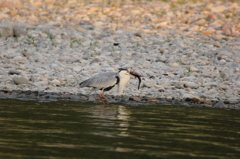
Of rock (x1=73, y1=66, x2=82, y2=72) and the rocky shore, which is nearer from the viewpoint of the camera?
the rocky shore

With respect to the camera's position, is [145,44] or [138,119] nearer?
[138,119]

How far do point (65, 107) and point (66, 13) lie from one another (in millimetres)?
11406

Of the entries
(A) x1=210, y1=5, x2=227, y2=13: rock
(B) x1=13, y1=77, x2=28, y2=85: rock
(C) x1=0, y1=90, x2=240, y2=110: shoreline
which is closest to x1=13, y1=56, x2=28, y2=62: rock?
(B) x1=13, y1=77, x2=28, y2=85: rock

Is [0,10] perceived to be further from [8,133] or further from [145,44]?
→ [8,133]

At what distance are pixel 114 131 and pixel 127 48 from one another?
9713mm

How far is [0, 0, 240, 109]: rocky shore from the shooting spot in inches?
503

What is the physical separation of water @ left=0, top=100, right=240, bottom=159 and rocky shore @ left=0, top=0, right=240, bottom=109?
5.33 feet

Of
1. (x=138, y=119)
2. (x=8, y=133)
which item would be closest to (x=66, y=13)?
(x=138, y=119)

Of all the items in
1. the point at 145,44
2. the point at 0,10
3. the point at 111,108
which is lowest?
the point at 111,108

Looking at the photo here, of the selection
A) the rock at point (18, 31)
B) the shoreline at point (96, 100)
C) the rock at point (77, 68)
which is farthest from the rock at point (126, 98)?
the rock at point (18, 31)

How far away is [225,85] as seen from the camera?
43.1 feet

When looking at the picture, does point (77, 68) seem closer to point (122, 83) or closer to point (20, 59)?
point (20, 59)

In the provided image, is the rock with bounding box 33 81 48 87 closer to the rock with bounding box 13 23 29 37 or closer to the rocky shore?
the rocky shore

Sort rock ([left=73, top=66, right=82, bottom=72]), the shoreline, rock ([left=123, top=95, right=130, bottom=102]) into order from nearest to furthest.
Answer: the shoreline
rock ([left=123, top=95, right=130, bottom=102])
rock ([left=73, top=66, right=82, bottom=72])
